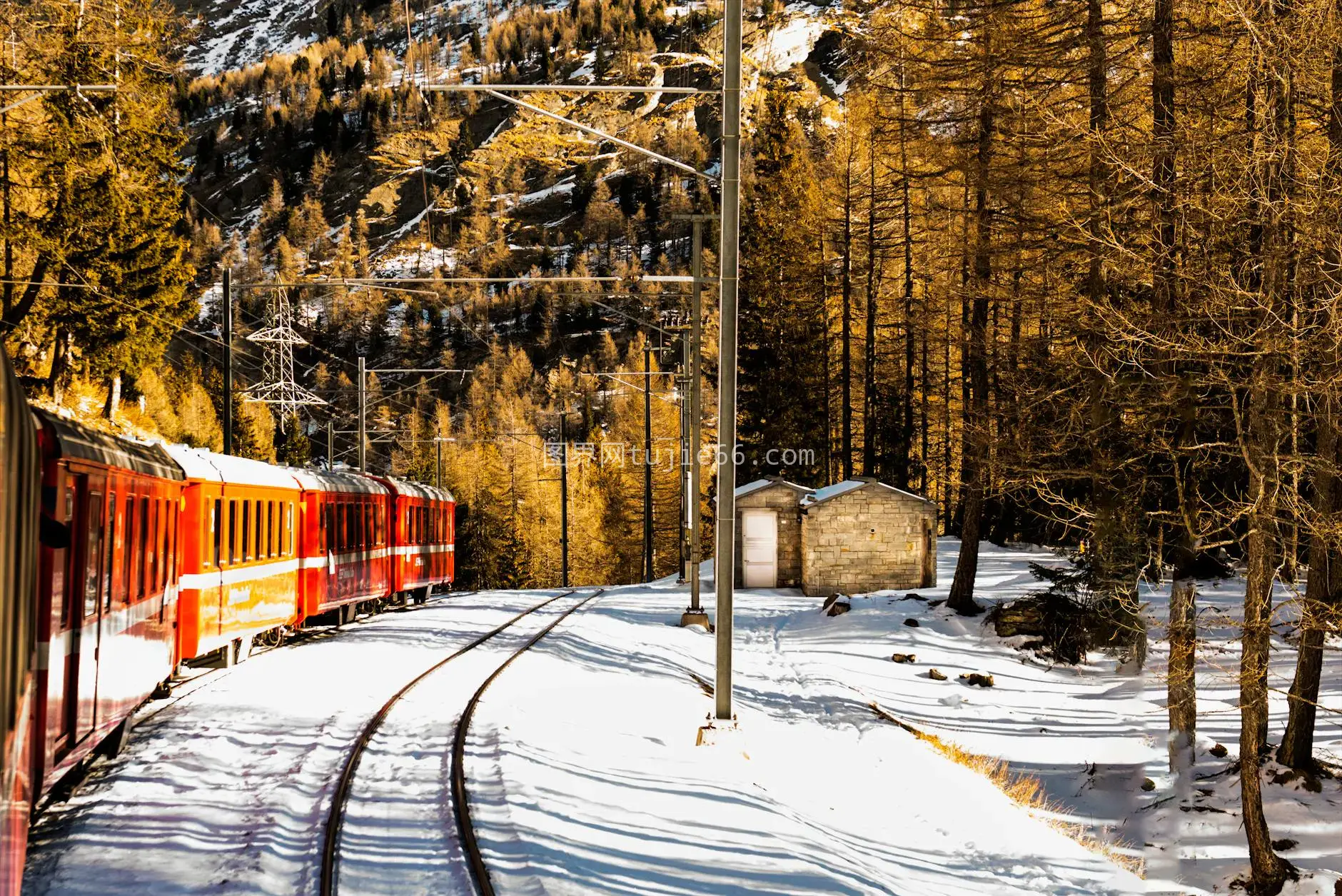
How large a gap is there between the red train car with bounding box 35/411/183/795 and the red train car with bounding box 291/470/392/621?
815 cm

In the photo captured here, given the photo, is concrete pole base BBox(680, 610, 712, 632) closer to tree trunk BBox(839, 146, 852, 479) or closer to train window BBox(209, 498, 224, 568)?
train window BBox(209, 498, 224, 568)

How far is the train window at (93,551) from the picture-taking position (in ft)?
28.3

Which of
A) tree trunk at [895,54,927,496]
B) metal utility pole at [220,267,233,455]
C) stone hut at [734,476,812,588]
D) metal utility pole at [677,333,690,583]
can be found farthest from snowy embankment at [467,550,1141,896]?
tree trunk at [895,54,927,496]

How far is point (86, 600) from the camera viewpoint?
8.71m

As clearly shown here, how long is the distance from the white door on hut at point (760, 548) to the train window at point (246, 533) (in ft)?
56.6

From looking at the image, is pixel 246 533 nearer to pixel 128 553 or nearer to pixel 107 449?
pixel 128 553

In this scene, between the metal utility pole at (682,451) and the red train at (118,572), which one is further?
the metal utility pole at (682,451)

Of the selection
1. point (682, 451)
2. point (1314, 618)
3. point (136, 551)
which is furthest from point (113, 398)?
point (1314, 618)

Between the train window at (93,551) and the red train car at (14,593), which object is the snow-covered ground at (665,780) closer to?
the train window at (93,551)

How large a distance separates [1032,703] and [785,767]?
332 inches

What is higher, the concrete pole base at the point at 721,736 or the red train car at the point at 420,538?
the red train car at the point at 420,538

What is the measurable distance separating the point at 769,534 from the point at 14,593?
96.1 feet

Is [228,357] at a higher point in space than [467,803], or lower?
higher

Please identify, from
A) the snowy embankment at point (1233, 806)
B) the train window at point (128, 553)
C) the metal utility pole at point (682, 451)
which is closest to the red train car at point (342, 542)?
the metal utility pole at point (682, 451)
